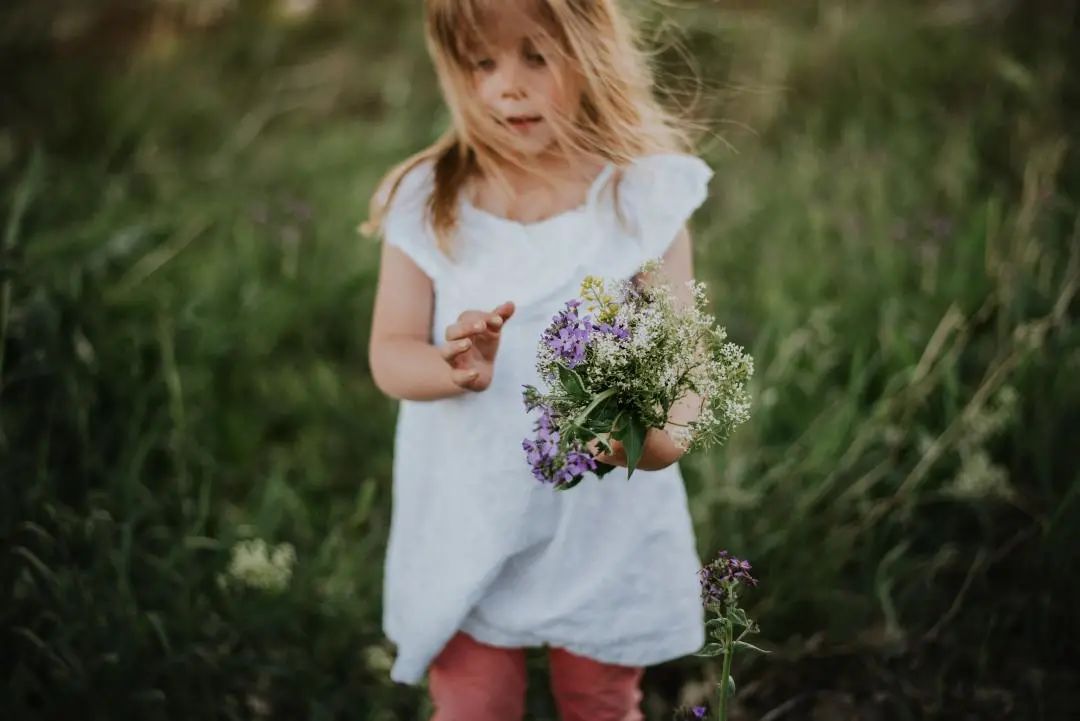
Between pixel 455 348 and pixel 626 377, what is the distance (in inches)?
12.8

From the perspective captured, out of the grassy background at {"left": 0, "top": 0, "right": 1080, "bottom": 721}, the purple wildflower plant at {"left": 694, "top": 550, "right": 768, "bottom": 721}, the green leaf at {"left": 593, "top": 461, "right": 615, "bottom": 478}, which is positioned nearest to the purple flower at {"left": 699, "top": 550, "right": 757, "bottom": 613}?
the purple wildflower plant at {"left": 694, "top": 550, "right": 768, "bottom": 721}

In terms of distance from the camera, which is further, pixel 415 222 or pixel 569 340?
pixel 415 222

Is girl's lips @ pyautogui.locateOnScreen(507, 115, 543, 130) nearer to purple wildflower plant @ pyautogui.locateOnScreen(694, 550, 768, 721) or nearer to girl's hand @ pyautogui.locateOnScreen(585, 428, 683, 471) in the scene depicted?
girl's hand @ pyautogui.locateOnScreen(585, 428, 683, 471)

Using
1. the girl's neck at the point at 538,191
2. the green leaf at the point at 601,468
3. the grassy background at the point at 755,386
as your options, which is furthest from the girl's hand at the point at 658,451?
the grassy background at the point at 755,386

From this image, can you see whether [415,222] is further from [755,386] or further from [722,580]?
[755,386]

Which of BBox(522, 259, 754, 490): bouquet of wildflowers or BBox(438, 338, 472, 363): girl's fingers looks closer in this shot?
BBox(522, 259, 754, 490): bouquet of wildflowers

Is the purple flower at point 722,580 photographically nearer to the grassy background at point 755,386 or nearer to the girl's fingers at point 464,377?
the girl's fingers at point 464,377

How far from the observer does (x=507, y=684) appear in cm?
192

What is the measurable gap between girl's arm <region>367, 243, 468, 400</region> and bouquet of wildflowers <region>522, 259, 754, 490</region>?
501 mm

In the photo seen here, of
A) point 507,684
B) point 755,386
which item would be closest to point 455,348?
point 507,684

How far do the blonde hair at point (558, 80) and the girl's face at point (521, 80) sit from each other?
12 mm

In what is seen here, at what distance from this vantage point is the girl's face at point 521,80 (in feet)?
5.78

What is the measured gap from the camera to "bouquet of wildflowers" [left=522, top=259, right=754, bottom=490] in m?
1.29

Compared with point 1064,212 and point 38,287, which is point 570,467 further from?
point 1064,212
